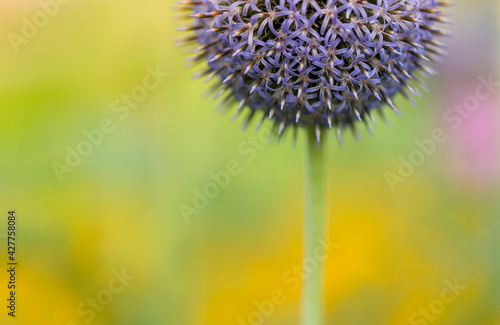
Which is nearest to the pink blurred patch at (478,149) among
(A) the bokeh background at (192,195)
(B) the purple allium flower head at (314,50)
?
(A) the bokeh background at (192,195)

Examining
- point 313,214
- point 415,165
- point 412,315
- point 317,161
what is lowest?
point 412,315

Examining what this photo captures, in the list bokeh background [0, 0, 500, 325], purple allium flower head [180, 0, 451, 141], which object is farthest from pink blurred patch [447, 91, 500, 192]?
purple allium flower head [180, 0, 451, 141]

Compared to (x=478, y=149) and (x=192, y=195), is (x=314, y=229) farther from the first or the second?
(x=478, y=149)

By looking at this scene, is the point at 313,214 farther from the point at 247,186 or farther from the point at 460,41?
the point at 460,41

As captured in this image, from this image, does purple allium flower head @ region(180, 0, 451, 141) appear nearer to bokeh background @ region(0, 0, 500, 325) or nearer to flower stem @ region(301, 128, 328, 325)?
flower stem @ region(301, 128, 328, 325)

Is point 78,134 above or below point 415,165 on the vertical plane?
above

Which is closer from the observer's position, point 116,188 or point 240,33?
point 240,33

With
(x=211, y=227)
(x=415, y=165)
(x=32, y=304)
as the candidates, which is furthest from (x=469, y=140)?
(x=32, y=304)

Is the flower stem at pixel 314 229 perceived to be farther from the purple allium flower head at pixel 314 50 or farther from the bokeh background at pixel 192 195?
the bokeh background at pixel 192 195
